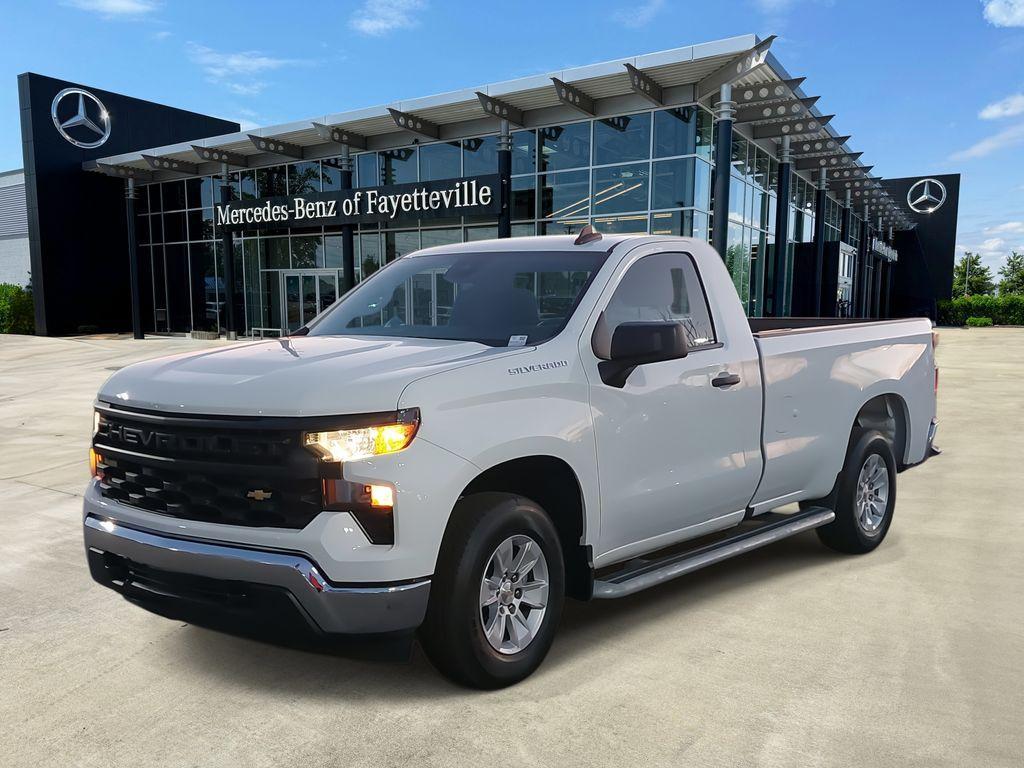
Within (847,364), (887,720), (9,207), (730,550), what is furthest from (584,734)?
(9,207)

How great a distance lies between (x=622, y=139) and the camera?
20.6 m

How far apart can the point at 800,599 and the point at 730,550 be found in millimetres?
572

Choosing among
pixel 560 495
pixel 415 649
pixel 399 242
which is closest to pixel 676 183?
pixel 399 242

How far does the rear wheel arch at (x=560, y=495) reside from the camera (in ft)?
11.7

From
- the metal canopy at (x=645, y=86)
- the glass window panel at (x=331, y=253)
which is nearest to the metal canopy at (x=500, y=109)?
the metal canopy at (x=645, y=86)

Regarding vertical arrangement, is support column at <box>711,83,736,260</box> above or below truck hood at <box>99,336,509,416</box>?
above

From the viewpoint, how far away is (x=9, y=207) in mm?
35938

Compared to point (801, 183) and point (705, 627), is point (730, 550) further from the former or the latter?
point (801, 183)

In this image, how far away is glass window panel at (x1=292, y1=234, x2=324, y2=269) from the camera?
28.3 m

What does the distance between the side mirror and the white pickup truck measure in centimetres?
1

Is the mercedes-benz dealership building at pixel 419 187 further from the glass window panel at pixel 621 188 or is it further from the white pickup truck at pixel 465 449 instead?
the white pickup truck at pixel 465 449

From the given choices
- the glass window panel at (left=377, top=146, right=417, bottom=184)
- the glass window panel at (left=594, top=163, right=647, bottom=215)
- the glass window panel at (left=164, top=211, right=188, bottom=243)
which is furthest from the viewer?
the glass window panel at (left=164, top=211, right=188, bottom=243)

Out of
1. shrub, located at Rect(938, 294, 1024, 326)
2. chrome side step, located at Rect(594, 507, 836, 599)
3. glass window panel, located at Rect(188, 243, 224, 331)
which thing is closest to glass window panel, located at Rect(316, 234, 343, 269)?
glass window panel, located at Rect(188, 243, 224, 331)

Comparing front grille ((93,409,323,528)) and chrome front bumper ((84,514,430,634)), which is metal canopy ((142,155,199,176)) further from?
chrome front bumper ((84,514,430,634))
